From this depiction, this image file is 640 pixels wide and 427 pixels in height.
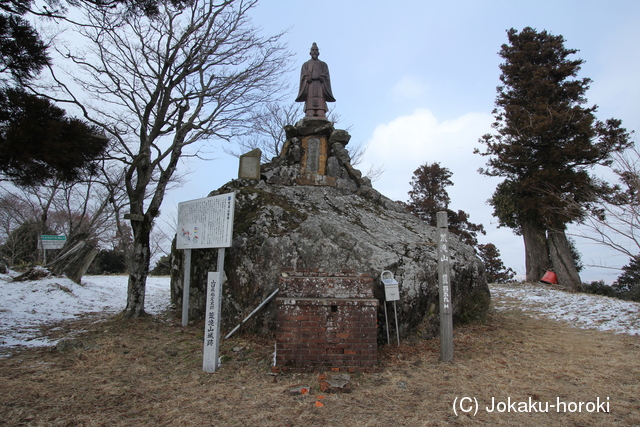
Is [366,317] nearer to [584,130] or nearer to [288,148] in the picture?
[288,148]

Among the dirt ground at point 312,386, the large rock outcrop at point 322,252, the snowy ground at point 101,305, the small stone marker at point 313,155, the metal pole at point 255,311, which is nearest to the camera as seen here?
the dirt ground at point 312,386

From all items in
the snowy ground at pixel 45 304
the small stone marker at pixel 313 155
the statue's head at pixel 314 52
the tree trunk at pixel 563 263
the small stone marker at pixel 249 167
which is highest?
the statue's head at pixel 314 52

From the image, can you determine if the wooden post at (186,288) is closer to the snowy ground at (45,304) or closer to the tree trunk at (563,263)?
the snowy ground at (45,304)

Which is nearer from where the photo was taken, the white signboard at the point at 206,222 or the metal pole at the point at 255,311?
the white signboard at the point at 206,222

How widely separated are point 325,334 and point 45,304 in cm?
793

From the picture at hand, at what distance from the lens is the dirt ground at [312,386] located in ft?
11.5

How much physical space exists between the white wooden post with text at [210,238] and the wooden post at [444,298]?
120 inches

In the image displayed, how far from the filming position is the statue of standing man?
10.1 metres

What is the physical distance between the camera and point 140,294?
7.66m

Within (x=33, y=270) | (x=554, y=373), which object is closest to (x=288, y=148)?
(x=554, y=373)

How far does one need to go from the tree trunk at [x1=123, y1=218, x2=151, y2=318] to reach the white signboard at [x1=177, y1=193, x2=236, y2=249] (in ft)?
3.66

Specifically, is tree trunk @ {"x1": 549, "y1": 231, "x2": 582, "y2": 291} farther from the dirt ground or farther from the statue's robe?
the statue's robe

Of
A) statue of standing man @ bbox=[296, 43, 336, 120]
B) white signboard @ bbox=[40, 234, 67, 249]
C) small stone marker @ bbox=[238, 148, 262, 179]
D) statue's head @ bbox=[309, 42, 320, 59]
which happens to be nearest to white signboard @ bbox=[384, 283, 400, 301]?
small stone marker @ bbox=[238, 148, 262, 179]

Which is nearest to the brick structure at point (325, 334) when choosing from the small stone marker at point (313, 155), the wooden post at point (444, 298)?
the wooden post at point (444, 298)
